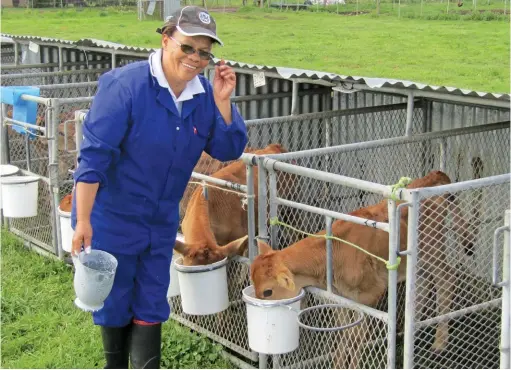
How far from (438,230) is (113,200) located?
251 centimetres

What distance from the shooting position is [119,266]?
14.8ft

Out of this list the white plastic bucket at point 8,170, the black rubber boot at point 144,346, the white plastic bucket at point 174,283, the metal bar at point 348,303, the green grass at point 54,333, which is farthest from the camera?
the white plastic bucket at point 8,170

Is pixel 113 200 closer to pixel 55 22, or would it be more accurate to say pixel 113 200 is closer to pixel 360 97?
pixel 360 97

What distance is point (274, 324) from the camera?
513cm

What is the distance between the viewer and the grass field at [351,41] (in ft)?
58.4

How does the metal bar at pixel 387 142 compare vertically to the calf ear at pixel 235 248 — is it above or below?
above

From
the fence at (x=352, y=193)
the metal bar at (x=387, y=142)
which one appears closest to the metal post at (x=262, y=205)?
the fence at (x=352, y=193)

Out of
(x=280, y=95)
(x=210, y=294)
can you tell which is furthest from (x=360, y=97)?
(x=210, y=294)

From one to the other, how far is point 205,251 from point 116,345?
1.31 meters

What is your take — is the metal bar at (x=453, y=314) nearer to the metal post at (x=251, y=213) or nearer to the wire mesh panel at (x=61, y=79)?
the metal post at (x=251, y=213)

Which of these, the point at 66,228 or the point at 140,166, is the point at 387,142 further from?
the point at 66,228

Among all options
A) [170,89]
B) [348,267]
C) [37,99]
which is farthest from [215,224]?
[170,89]

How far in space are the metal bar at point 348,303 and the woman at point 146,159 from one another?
1140 mm

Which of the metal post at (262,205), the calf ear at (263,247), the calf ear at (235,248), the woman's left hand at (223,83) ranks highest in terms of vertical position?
the woman's left hand at (223,83)
